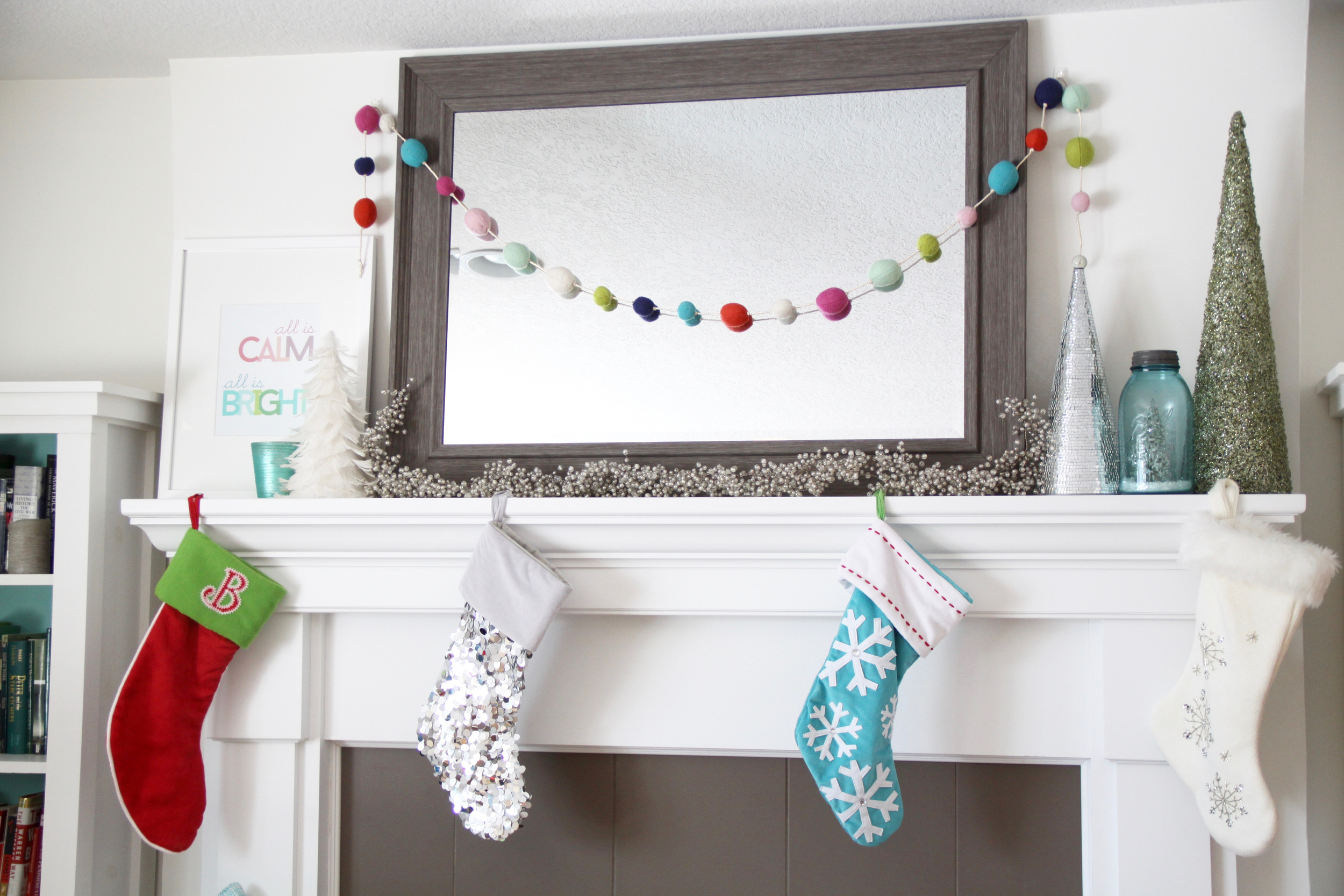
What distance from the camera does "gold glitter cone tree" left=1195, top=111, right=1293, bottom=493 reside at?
1.13m

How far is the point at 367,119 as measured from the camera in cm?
144

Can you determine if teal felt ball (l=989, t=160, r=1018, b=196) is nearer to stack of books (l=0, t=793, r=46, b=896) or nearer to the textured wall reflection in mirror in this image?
the textured wall reflection in mirror

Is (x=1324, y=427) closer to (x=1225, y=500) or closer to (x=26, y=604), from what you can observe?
(x=1225, y=500)

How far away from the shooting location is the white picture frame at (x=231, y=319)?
1441mm

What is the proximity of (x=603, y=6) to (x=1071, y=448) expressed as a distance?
102 centimetres

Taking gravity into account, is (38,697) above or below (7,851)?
above

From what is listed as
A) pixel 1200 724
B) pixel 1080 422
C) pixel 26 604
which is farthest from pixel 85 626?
pixel 1200 724

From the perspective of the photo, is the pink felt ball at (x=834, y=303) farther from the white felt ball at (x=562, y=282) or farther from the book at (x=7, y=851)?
the book at (x=7, y=851)

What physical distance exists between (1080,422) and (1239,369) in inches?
8.6

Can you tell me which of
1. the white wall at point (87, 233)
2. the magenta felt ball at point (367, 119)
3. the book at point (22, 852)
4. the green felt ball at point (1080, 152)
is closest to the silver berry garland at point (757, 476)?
the green felt ball at point (1080, 152)

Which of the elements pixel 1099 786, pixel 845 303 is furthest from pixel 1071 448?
pixel 1099 786

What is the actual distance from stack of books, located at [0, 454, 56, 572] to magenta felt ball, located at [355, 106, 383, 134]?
0.80 meters

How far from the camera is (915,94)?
135 centimetres

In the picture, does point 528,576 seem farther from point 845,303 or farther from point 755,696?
point 845,303
